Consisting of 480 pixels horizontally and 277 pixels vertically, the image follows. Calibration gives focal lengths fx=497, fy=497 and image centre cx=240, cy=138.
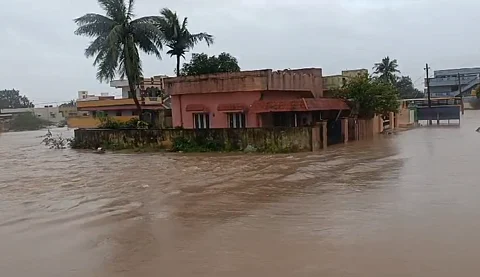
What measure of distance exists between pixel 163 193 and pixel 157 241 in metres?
4.63

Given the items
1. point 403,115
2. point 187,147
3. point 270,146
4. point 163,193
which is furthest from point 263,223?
point 403,115

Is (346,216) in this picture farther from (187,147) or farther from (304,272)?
(187,147)

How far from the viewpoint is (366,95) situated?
26812 millimetres

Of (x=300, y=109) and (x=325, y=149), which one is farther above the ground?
(x=300, y=109)

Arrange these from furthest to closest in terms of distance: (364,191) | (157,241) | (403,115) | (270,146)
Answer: (403,115)
(270,146)
(364,191)
(157,241)

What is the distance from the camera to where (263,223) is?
8555 mm

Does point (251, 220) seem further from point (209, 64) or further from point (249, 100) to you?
point (209, 64)

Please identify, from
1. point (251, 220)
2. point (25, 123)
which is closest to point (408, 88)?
point (25, 123)

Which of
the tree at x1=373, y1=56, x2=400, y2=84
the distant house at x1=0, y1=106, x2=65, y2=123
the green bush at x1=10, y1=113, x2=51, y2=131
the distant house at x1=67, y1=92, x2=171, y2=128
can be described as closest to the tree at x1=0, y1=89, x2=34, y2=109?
the distant house at x1=0, y1=106, x2=65, y2=123

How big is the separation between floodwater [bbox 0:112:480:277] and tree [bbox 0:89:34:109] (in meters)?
79.1

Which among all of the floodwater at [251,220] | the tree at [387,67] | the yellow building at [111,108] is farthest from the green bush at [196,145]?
the tree at [387,67]

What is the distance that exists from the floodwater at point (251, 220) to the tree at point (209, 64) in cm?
1742

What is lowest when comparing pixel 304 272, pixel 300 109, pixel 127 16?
pixel 304 272

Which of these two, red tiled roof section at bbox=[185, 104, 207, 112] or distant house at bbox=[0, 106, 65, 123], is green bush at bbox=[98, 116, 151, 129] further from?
distant house at bbox=[0, 106, 65, 123]
